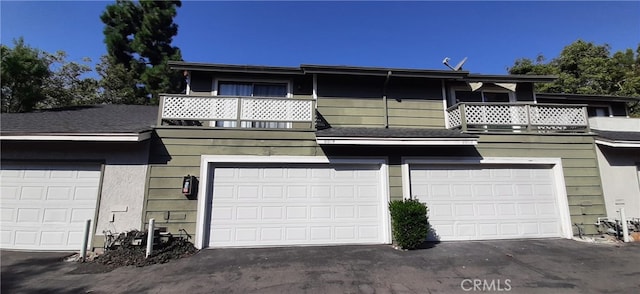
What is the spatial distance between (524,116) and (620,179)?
3079 mm

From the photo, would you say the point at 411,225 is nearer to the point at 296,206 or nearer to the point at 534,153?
the point at 296,206

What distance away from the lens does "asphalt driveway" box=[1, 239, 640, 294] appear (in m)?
4.04

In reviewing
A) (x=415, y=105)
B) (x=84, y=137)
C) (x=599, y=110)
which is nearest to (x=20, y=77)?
(x=84, y=137)

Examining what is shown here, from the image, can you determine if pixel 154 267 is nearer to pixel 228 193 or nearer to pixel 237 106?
pixel 228 193

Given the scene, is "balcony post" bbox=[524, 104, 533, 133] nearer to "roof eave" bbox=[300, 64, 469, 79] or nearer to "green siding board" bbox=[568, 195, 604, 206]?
"roof eave" bbox=[300, 64, 469, 79]

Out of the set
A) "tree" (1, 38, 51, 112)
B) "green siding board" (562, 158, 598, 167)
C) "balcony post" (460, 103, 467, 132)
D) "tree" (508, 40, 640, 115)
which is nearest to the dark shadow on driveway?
"tree" (1, 38, 51, 112)

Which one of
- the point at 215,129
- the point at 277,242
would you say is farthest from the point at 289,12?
the point at 277,242

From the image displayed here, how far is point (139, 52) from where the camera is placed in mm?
17828

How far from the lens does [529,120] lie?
7520 mm

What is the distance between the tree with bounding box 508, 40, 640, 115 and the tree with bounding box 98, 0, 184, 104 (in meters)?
25.7

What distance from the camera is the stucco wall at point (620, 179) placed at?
7309 millimetres

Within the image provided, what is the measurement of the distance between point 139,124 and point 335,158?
500 cm

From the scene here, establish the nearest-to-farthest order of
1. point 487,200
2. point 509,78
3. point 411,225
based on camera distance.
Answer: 1. point 411,225
2. point 487,200
3. point 509,78

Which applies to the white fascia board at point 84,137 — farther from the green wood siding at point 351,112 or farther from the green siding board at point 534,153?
the green siding board at point 534,153
